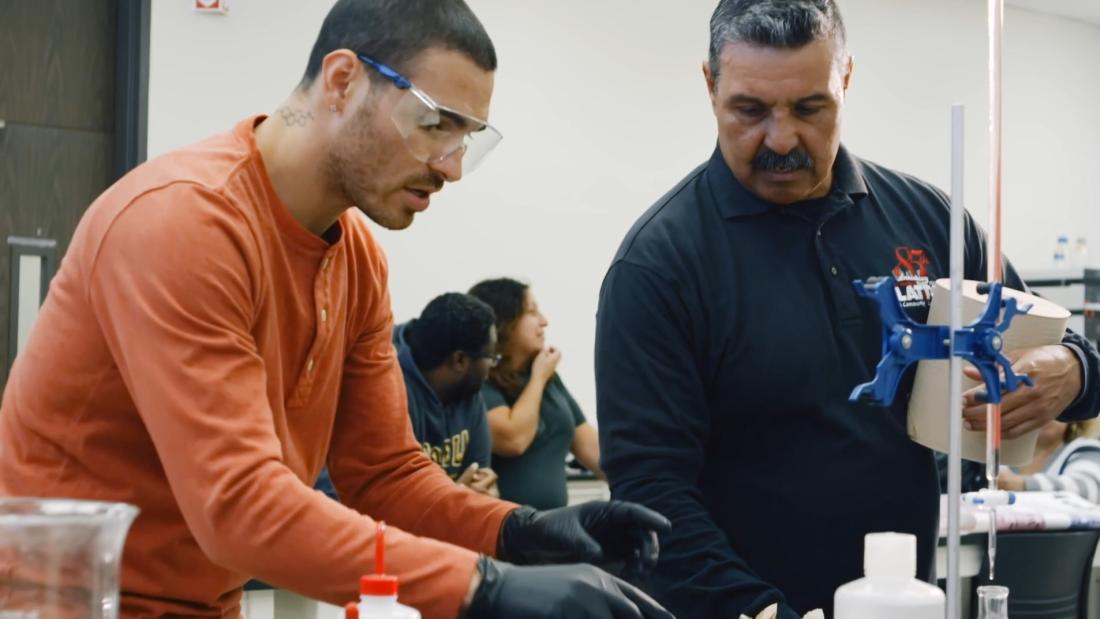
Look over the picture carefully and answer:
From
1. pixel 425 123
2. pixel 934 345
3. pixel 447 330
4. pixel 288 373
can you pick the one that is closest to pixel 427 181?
pixel 425 123

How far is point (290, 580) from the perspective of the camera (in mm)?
1191

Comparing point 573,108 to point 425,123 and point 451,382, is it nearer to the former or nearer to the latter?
point 451,382

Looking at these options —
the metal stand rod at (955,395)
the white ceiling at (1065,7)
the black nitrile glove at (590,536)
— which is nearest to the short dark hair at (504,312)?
the black nitrile glove at (590,536)

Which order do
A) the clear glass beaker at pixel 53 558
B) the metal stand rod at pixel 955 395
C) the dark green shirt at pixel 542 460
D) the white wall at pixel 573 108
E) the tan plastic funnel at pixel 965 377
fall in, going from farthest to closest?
1. the white wall at pixel 573 108
2. the dark green shirt at pixel 542 460
3. the tan plastic funnel at pixel 965 377
4. the metal stand rod at pixel 955 395
5. the clear glass beaker at pixel 53 558

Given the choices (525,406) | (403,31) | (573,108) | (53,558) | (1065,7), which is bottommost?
(525,406)

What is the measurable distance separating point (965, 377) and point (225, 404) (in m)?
0.73

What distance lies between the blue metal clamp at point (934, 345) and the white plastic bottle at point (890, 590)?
12 centimetres

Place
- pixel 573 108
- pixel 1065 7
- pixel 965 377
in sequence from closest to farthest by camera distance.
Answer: pixel 965 377
pixel 573 108
pixel 1065 7

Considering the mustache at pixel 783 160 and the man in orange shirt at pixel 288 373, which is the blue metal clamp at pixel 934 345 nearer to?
the man in orange shirt at pixel 288 373

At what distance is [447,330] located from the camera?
139 inches

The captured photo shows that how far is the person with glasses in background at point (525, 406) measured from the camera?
12.8 feet

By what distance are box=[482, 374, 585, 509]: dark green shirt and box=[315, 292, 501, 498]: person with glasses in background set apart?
0.28 meters

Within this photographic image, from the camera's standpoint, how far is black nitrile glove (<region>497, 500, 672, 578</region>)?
1.37m

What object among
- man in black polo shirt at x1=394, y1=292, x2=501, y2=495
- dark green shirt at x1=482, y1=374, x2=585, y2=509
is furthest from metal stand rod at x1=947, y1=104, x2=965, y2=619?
dark green shirt at x1=482, y1=374, x2=585, y2=509
